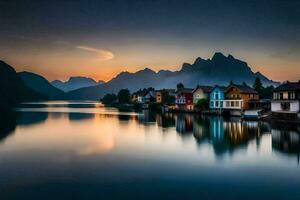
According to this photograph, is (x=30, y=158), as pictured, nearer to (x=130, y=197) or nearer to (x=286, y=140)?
(x=130, y=197)

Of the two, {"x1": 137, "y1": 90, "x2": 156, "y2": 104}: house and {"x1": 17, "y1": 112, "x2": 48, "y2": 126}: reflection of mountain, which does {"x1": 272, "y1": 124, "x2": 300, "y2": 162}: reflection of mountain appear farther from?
{"x1": 137, "y1": 90, "x2": 156, "y2": 104}: house

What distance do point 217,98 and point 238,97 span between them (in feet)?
22.0

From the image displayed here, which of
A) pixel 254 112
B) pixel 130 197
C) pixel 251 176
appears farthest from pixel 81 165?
pixel 254 112

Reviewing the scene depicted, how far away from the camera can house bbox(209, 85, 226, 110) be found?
6869 centimetres

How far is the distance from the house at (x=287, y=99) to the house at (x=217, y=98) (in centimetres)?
1817

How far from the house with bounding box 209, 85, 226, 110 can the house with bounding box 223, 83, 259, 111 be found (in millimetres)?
1420

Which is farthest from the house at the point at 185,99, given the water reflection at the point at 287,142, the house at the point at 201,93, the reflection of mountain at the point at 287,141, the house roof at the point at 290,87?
the water reflection at the point at 287,142

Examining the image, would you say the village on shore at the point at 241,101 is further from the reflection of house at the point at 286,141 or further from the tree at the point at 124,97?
the tree at the point at 124,97

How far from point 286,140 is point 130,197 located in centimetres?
2317

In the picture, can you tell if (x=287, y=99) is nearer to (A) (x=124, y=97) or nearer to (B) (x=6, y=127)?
(B) (x=6, y=127)

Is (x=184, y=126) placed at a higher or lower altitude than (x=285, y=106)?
lower

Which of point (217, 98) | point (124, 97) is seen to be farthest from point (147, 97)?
point (217, 98)

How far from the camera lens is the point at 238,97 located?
63.7 m

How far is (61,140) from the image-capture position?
35.2 m
